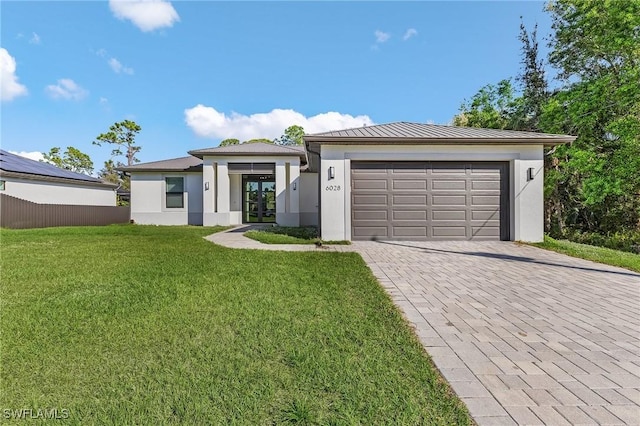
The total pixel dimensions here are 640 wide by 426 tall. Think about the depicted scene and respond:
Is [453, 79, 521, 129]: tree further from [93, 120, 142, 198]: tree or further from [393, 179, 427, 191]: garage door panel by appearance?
[93, 120, 142, 198]: tree

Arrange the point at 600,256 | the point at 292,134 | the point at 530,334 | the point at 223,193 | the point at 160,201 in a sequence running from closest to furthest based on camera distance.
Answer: the point at 530,334, the point at 600,256, the point at 223,193, the point at 160,201, the point at 292,134

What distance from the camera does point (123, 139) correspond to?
114 feet

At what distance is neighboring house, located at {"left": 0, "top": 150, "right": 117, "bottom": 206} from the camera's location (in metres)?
15.6

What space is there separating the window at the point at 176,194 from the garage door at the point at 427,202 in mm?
11786

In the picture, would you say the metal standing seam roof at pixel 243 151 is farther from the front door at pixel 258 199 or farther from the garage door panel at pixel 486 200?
the garage door panel at pixel 486 200

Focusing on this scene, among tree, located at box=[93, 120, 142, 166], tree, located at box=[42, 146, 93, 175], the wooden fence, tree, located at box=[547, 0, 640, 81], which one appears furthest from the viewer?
tree, located at box=[42, 146, 93, 175]

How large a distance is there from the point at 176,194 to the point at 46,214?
5.71 m

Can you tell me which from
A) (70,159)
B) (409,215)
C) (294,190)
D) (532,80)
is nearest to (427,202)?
(409,215)

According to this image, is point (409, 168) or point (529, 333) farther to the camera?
point (409, 168)

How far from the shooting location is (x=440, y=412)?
73.5 inches

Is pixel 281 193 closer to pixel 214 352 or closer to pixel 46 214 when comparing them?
pixel 46 214

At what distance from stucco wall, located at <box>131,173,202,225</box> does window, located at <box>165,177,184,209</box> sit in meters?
0.21

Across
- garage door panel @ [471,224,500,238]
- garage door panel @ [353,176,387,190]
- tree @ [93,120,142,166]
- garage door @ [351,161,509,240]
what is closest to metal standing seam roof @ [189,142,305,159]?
garage door panel @ [353,176,387,190]

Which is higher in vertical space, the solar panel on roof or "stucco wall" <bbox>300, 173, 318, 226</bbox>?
the solar panel on roof
